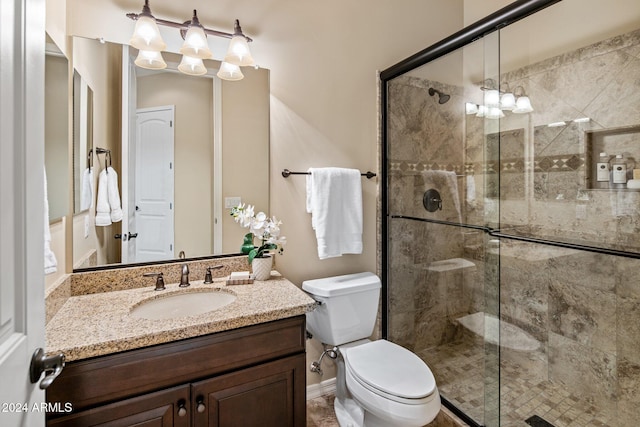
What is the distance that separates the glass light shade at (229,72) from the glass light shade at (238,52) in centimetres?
3

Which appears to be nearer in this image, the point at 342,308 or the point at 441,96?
the point at 342,308

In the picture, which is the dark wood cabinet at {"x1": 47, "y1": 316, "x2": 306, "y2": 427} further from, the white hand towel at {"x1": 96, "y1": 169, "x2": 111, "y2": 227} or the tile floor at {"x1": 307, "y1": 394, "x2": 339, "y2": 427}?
the white hand towel at {"x1": 96, "y1": 169, "x2": 111, "y2": 227}

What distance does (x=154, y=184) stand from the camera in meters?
1.51

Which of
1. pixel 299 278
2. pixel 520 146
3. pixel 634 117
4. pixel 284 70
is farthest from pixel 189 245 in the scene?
pixel 634 117

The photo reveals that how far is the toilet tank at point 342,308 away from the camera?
1.64 metres

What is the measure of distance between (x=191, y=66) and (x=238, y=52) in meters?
0.24

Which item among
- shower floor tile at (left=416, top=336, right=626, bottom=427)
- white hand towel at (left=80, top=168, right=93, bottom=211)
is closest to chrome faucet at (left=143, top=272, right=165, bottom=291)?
white hand towel at (left=80, top=168, right=93, bottom=211)

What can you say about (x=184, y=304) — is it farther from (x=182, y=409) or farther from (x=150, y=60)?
(x=150, y=60)

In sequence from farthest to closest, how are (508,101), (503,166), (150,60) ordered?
(503,166)
(508,101)
(150,60)

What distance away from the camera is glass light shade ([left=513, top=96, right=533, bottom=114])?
1923 mm

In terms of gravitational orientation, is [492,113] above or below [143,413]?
above

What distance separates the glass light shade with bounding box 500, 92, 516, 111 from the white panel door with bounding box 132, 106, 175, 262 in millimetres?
1840

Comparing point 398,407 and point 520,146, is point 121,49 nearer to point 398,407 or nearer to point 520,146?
point 398,407

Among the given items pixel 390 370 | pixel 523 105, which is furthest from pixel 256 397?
pixel 523 105
